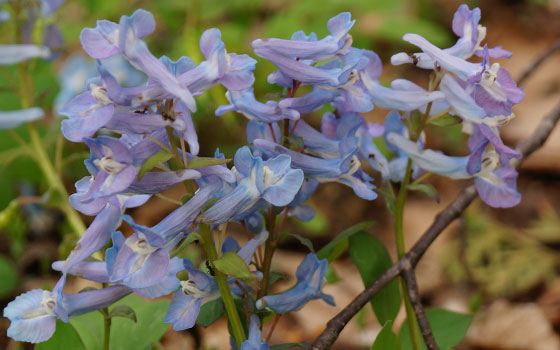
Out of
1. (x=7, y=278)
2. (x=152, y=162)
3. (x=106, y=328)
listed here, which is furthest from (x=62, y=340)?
(x=7, y=278)

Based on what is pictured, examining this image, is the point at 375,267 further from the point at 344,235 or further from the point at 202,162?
the point at 202,162

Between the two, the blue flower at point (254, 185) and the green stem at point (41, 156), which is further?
the green stem at point (41, 156)

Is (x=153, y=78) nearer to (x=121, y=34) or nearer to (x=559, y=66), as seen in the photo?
(x=121, y=34)

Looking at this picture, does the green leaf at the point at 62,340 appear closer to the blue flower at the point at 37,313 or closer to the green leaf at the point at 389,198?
the blue flower at the point at 37,313

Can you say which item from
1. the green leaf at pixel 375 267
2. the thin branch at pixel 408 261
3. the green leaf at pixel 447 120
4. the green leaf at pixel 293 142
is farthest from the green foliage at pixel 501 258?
the green leaf at pixel 293 142

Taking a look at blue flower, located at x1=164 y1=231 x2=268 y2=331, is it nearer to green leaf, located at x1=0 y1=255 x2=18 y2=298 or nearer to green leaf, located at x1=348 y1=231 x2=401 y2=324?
green leaf, located at x1=348 y1=231 x2=401 y2=324
